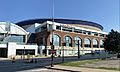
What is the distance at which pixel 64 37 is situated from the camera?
11031 cm

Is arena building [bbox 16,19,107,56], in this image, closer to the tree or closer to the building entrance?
the building entrance

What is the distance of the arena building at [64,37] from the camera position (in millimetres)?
104669

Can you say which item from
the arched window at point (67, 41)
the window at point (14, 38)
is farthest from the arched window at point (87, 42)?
the window at point (14, 38)

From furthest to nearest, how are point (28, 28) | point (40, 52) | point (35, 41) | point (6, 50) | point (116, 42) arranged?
point (28, 28) → point (35, 41) → point (40, 52) → point (6, 50) → point (116, 42)

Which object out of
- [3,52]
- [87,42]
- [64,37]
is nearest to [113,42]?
[3,52]

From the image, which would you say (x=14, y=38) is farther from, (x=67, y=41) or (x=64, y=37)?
(x=67, y=41)

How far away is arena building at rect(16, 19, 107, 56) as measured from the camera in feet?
343

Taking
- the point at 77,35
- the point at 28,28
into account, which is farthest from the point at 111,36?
the point at 28,28

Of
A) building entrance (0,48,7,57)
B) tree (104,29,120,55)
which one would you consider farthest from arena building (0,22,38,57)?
tree (104,29,120,55)

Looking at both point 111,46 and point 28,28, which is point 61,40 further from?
point 111,46

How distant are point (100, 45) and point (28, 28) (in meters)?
39.8

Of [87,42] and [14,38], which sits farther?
[87,42]

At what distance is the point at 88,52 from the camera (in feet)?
403

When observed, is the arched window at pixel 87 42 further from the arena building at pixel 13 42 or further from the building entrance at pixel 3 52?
the building entrance at pixel 3 52
